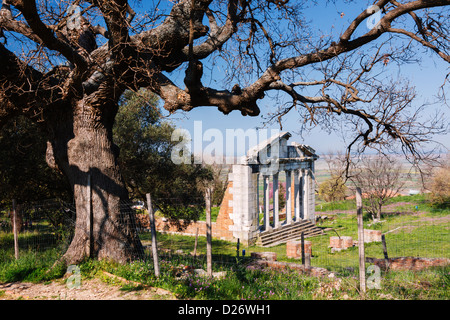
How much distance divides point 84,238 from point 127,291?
2093 millimetres

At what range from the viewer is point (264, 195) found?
65.5 ft

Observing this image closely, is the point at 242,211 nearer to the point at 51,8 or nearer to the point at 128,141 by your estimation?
the point at 128,141

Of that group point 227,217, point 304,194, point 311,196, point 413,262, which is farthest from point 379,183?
point 413,262

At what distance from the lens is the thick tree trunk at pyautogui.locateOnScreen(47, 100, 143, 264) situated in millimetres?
7102

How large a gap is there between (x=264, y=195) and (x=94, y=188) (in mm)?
13810

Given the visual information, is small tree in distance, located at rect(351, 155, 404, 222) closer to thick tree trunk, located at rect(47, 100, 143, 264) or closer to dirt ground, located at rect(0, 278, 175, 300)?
thick tree trunk, located at rect(47, 100, 143, 264)

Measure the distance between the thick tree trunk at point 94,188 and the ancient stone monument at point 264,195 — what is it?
32.7ft

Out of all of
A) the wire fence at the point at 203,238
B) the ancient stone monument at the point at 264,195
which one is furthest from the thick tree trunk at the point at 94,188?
the ancient stone monument at the point at 264,195

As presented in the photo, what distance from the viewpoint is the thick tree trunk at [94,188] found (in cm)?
710

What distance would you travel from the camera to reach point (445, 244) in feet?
49.0

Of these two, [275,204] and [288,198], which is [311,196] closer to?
[288,198]

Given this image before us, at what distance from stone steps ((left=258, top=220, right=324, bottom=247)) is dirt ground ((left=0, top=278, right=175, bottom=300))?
1375cm

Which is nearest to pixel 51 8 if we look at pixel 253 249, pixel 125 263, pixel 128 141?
pixel 125 263

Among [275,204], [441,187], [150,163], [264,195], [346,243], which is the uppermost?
[150,163]
